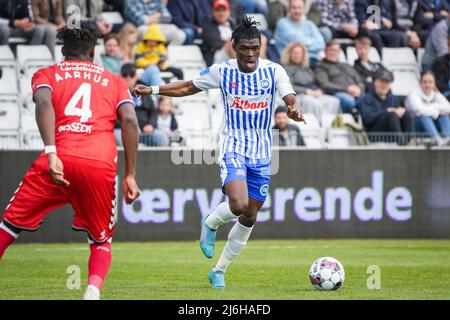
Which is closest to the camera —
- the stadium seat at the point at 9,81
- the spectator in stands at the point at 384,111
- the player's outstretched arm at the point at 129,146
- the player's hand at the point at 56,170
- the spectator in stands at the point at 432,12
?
the player's hand at the point at 56,170

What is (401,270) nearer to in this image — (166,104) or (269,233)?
(269,233)

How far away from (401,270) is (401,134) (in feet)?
19.5

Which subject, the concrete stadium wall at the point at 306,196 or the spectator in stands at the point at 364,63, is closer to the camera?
the concrete stadium wall at the point at 306,196

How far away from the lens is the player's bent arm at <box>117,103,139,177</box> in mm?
8570

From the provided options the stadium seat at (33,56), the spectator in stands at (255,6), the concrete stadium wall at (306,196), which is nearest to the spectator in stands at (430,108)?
the concrete stadium wall at (306,196)

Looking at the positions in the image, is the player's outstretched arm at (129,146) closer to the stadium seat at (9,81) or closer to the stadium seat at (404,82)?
the stadium seat at (9,81)

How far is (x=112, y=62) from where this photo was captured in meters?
19.2

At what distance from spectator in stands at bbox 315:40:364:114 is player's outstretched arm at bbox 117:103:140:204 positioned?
458 inches

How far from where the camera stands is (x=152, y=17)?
20141mm

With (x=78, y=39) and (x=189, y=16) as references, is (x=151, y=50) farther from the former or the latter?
(x=78, y=39)

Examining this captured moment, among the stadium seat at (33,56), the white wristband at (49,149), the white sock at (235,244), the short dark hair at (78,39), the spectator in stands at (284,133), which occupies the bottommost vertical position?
the white sock at (235,244)

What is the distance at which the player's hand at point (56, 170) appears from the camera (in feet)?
27.0

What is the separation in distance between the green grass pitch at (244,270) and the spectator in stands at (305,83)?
2803 millimetres
